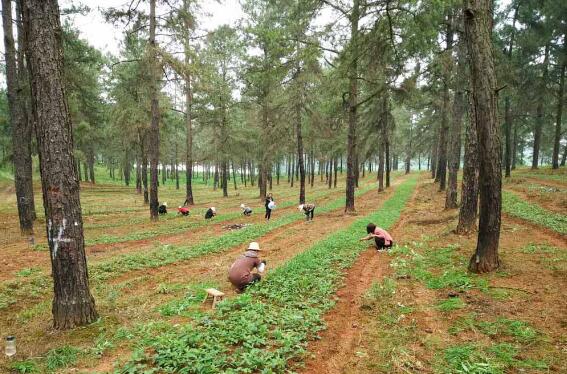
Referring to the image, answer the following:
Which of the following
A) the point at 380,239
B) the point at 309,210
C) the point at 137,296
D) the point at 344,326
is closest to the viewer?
the point at 344,326

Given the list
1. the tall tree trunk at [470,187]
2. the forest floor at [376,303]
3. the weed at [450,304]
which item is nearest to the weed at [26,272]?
the forest floor at [376,303]

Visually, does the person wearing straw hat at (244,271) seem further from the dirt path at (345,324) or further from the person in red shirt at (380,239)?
the person in red shirt at (380,239)

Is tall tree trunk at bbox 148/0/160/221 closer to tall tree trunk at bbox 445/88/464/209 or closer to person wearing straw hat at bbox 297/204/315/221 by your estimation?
person wearing straw hat at bbox 297/204/315/221

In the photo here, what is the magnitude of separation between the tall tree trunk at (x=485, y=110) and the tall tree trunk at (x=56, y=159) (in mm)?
8218

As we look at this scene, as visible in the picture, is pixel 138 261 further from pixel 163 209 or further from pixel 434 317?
pixel 163 209

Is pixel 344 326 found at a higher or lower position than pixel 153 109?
lower

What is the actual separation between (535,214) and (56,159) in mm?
15996

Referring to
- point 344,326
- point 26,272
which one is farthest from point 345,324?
point 26,272

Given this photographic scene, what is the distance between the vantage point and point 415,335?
5828 millimetres

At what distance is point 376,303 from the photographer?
23.6 ft

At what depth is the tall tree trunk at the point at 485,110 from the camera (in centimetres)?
773

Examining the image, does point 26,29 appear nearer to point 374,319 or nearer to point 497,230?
point 374,319

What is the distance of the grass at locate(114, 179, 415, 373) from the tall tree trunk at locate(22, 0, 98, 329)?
1828 millimetres

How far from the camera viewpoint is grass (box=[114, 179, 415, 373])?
4.84 meters
